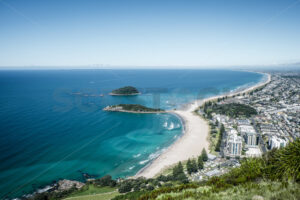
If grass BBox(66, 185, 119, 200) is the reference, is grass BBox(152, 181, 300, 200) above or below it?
above

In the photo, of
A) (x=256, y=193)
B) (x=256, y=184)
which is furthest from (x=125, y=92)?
(x=256, y=193)

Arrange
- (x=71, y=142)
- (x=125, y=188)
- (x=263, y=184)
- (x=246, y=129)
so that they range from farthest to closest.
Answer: (x=246, y=129), (x=71, y=142), (x=125, y=188), (x=263, y=184)

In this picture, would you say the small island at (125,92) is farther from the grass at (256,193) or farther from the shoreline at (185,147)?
the grass at (256,193)

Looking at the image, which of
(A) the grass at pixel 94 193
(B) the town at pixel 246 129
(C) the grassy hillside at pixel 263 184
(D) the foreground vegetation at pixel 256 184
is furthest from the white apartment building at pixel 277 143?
(A) the grass at pixel 94 193

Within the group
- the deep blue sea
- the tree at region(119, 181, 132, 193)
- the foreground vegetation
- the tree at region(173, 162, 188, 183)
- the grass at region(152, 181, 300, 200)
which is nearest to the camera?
the grass at region(152, 181, 300, 200)

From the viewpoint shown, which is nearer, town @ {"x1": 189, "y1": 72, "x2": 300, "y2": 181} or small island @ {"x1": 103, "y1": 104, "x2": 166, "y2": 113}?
town @ {"x1": 189, "y1": 72, "x2": 300, "y2": 181}

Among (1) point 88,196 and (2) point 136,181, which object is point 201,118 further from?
(1) point 88,196

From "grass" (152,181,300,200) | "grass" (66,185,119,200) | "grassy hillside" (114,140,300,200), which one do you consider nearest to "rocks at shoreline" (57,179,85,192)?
"grass" (66,185,119,200)

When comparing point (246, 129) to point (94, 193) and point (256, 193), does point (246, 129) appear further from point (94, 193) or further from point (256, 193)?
point (256, 193)

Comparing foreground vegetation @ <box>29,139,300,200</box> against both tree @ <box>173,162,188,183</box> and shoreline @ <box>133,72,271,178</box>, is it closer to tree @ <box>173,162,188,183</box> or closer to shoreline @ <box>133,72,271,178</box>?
tree @ <box>173,162,188,183</box>
